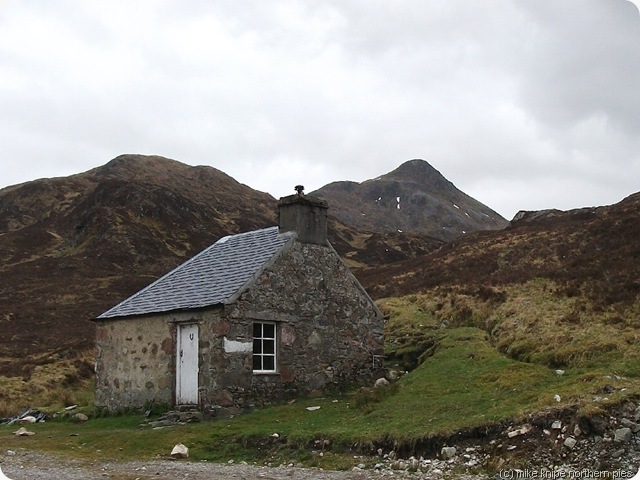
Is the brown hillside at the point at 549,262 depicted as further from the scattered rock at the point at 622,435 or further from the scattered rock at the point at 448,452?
the scattered rock at the point at 448,452

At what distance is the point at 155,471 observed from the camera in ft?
39.8

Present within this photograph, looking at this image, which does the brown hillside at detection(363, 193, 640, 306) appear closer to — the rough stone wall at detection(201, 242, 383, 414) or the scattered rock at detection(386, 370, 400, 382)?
the scattered rock at detection(386, 370, 400, 382)

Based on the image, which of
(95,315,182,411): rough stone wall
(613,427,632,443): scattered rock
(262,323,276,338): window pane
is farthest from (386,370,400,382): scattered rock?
(613,427,632,443): scattered rock

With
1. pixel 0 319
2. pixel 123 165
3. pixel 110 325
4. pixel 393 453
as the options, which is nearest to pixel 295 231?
pixel 110 325

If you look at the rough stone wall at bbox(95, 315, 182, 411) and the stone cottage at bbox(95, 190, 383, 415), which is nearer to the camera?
the stone cottage at bbox(95, 190, 383, 415)

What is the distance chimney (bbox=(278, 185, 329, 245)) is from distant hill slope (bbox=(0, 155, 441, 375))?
53.7ft

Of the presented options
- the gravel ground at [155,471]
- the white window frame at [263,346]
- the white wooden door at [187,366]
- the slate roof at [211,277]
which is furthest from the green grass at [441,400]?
the slate roof at [211,277]

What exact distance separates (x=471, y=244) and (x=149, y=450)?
31.2 meters

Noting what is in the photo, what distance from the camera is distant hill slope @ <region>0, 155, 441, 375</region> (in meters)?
45.2

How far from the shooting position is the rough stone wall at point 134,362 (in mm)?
19953

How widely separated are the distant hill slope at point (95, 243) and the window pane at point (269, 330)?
16268 millimetres

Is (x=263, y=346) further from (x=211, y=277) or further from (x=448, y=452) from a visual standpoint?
(x=448, y=452)

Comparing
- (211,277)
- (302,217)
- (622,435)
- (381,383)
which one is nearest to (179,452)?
(381,383)

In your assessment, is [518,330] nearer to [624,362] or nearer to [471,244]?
[624,362]
